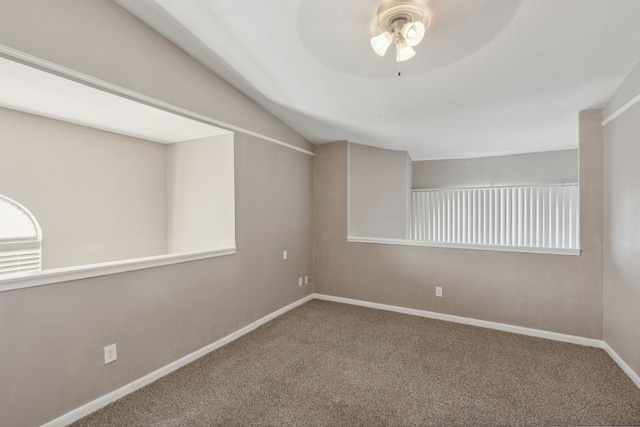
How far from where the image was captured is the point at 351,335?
3055 millimetres

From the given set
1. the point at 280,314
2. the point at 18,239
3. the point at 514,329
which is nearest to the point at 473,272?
the point at 514,329

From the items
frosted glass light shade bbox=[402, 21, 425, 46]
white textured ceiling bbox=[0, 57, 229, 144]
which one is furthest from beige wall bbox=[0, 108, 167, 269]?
frosted glass light shade bbox=[402, 21, 425, 46]

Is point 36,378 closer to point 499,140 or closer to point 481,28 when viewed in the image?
point 481,28

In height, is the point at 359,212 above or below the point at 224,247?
above

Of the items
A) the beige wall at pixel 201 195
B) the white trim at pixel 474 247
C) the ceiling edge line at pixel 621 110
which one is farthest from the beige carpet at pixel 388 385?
the ceiling edge line at pixel 621 110

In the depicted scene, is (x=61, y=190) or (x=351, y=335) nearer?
(x=61, y=190)

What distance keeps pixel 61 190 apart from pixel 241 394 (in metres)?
2.47

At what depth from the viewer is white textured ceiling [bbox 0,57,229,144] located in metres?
1.80

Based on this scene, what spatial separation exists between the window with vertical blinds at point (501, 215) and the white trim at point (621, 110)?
1.88m

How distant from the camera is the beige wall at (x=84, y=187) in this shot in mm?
2422

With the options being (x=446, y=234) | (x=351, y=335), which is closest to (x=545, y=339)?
(x=351, y=335)

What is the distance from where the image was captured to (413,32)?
155 cm

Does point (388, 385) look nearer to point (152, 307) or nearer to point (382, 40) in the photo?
point (152, 307)

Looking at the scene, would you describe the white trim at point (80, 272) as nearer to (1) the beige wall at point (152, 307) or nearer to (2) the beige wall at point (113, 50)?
(1) the beige wall at point (152, 307)
